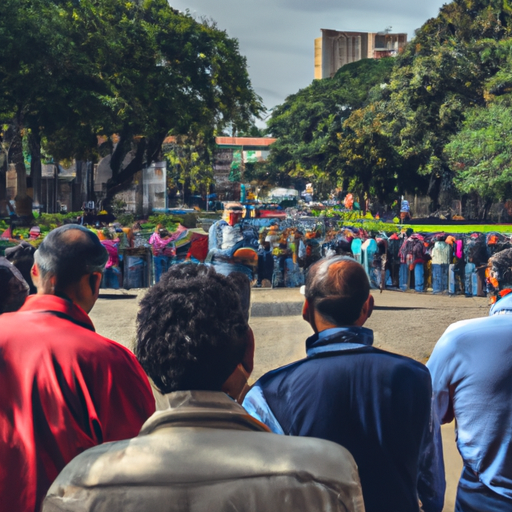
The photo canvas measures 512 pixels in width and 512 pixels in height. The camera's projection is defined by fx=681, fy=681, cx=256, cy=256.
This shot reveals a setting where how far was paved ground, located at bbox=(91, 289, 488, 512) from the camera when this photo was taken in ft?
27.5

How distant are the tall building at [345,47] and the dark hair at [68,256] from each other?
126638 mm

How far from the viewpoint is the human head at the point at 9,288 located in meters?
2.66

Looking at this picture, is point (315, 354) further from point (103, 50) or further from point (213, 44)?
point (213, 44)

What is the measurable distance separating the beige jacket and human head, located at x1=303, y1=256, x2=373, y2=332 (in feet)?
2.93

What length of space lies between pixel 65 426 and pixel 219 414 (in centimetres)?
77

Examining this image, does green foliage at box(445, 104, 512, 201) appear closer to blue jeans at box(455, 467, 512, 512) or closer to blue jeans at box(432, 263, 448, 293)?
blue jeans at box(432, 263, 448, 293)

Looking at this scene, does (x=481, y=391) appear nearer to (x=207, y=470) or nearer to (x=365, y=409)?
(x=365, y=409)

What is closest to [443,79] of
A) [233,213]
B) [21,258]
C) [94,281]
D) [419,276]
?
[419,276]

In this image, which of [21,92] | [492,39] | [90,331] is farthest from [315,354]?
[492,39]

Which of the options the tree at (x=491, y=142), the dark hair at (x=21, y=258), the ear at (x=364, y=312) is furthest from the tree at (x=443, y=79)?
the ear at (x=364, y=312)

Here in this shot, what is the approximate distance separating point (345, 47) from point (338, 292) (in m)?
132

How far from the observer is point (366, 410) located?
6.63 ft

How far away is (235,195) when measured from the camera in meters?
77.1

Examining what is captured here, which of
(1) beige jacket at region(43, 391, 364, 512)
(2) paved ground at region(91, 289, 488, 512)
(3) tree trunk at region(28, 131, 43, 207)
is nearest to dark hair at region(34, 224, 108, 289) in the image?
A: (1) beige jacket at region(43, 391, 364, 512)
